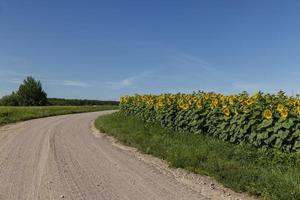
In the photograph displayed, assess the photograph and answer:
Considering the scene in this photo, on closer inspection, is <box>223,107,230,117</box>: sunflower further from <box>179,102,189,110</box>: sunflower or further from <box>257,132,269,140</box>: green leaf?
<box>179,102,189,110</box>: sunflower

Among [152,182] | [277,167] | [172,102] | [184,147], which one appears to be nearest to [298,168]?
[277,167]

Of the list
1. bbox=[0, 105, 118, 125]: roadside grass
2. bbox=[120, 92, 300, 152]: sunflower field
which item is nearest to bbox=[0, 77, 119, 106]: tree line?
bbox=[0, 105, 118, 125]: roadside grass

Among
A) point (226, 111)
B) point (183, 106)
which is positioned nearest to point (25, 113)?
point (183, 106)

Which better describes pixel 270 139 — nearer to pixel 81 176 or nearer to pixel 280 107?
pixel 280 107

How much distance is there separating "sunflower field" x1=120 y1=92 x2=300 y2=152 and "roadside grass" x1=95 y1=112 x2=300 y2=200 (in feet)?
1.39

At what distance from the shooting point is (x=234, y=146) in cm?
1405

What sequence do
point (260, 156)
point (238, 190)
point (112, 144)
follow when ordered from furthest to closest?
point (112, 144)
point (260, 156)
point (238, 190)

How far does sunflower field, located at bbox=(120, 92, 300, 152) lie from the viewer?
42.1 feet

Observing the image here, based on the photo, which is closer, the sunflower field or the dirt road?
the dirt road

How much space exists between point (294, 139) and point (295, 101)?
2280 millimetres

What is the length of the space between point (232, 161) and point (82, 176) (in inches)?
146

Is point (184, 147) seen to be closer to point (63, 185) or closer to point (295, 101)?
point (295, 101)

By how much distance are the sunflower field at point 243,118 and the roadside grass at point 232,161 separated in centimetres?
42

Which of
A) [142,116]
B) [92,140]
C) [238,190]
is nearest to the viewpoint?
[238,190]
